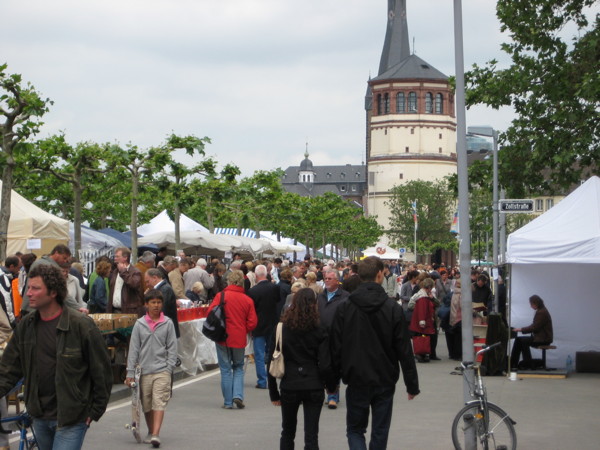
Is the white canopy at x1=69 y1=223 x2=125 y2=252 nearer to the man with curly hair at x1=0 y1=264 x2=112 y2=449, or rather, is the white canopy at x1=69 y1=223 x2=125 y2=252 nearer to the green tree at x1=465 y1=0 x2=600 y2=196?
the green tree at x1=465 y1=0 x2=600 y2=196

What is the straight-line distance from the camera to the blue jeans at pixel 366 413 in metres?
8.19

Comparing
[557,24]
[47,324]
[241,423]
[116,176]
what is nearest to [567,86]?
[557,24]

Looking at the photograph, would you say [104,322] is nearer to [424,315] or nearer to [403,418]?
[403,418]

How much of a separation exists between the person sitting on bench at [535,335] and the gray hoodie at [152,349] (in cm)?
907

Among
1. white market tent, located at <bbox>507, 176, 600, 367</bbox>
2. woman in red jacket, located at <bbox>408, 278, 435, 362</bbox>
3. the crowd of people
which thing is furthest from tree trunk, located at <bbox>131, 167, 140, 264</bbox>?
the crowd of people

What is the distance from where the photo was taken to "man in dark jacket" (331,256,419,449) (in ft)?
26.7

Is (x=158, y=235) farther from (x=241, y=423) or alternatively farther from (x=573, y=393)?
(x=241, y=423)

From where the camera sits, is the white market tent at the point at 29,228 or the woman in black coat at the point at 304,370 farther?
the white market tent at the point at 29,228

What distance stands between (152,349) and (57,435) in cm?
452

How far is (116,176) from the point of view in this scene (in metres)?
34.3

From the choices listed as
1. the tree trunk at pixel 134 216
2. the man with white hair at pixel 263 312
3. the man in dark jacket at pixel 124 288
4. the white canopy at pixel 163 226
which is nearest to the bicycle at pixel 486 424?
the man with white hair at pixel 263 312

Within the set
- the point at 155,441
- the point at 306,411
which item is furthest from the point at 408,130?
the point at 306,411

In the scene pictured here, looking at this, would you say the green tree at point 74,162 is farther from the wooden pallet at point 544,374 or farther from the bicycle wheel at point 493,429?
the bicycle wheel at point 493,429

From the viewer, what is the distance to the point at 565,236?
1720 cm
